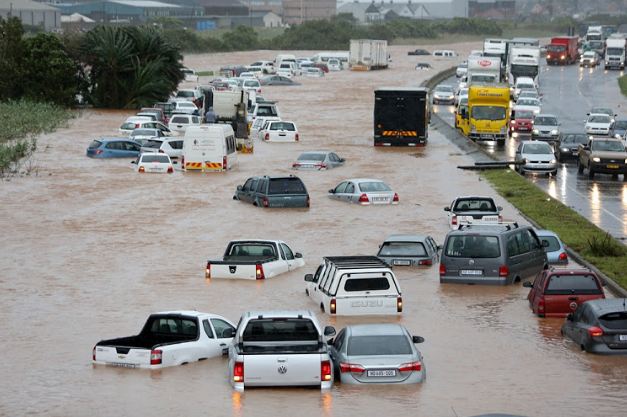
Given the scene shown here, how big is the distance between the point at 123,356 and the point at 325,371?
14.9 ft

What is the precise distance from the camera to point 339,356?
23.9 metres

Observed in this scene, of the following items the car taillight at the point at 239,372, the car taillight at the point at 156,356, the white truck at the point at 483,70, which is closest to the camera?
the car taillight at the point at 239,372

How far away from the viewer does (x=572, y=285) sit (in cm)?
3067

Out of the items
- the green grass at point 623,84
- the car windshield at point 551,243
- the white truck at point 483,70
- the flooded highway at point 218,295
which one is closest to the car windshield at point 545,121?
the flooded highway at point 218,295

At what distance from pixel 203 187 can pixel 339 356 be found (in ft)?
116

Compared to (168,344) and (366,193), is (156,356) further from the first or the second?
(366,193)

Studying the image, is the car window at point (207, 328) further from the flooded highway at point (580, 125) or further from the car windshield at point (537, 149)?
the car windshield at point (537, 149)

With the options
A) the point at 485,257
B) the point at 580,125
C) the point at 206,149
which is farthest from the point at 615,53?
the point at 485,257

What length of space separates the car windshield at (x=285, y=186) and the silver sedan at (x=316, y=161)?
41.2 feet

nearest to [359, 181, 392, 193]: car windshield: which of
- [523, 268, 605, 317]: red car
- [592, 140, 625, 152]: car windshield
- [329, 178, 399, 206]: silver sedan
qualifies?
[329, 178, 399, 206]: silver sedan

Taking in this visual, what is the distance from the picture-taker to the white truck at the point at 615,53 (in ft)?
476

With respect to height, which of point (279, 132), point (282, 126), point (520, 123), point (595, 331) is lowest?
point (595, 331)

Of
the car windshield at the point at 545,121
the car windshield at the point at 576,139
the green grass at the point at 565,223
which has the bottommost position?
the green grass at the point at 565,223

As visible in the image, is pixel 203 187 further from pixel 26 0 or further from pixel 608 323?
pixel 26 0
